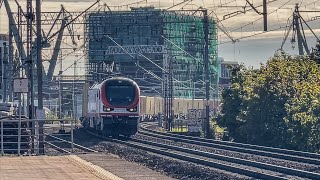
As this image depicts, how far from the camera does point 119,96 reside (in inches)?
2137

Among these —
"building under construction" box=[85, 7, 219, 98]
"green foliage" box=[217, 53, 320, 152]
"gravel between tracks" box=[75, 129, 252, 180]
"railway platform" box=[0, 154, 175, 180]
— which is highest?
"building under construction" box=[85, 7, 219, 98]

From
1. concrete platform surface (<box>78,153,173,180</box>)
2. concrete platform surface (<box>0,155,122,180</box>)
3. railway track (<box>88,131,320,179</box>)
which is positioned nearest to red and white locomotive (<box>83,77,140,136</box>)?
railway track (<box>88,131,320,179</box>)

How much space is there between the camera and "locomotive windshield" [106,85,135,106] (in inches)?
2136

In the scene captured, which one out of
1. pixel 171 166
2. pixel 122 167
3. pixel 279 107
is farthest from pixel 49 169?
pixel 279 107

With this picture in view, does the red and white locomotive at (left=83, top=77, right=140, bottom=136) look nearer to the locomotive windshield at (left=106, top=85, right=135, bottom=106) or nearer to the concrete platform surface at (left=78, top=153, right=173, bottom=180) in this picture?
the locomotive windshield at (left=106, top=85, right=135, bottom=106)

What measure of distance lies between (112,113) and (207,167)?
77.6 ft

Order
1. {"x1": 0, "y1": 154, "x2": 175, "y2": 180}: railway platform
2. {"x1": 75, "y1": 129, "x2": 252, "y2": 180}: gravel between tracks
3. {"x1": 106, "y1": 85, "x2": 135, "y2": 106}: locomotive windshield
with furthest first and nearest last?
{"x1": 106, "y1": 85, "x2": 135, "y2": 106}: locomotive windshield, {"x1": 75, "y1": 129, "x2": 252, "y2": 180}: gravel between tracks, {"x1": 0, "y1": 154, "x2": 175, "y2": 180}: railway platform

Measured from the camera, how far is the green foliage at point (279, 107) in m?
48.8

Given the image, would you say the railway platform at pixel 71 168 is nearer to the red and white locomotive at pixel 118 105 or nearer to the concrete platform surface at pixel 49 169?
the concrete platform surface at pixel 49 169

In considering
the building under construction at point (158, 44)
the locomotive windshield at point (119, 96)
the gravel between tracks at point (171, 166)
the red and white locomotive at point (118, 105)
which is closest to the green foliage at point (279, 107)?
the red and white locomotive at point (118, 105)

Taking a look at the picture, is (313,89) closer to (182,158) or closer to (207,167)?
(182,158)

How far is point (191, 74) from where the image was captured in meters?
140

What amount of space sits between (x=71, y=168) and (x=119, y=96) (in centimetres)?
2582

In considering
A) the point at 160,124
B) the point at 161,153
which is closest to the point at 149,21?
the point at 160,124
